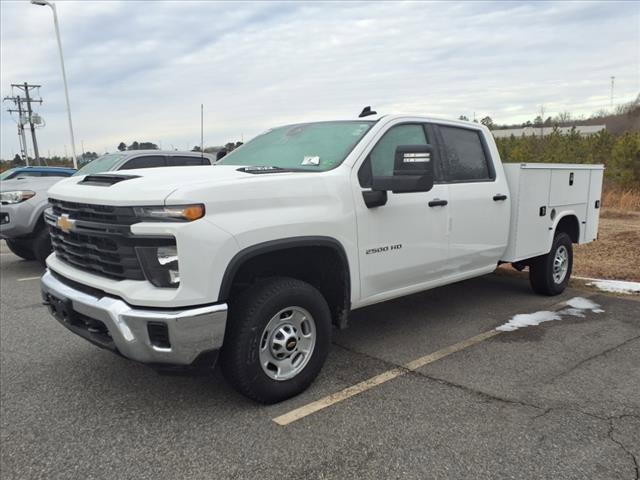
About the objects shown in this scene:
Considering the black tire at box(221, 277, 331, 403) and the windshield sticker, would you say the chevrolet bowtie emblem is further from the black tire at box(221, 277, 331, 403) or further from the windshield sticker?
the windshield sticker

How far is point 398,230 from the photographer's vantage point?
4148 millimetres

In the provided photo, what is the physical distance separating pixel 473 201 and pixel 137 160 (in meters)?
5.99

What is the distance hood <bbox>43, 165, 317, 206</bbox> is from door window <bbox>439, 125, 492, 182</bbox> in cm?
179

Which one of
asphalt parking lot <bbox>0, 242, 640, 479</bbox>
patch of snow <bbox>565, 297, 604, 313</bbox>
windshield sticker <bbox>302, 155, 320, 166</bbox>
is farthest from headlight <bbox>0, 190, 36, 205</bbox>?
patch of snow <bbox>565, 297, 604, 313</bbox>

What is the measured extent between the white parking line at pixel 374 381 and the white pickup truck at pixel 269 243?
168mm

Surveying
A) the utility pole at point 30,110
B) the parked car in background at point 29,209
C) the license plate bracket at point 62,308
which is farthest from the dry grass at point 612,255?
the utility pole at point 30,110

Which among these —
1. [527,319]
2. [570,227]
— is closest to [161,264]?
[527,319]

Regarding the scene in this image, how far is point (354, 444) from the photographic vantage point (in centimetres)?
301

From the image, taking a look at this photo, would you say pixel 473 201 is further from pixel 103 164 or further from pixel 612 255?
pixel 103 164

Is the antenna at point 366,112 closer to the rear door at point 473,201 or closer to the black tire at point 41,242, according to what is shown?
the rear door at point 473,201

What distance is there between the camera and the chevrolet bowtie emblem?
3.47 metres

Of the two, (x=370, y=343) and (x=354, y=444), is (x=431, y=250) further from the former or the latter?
(x=354, y=444)

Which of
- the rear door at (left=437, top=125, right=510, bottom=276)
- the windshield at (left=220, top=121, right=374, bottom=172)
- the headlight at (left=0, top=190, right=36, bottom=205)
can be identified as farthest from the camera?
the headlight at (left=0, top=190, right=36, bottom=205)

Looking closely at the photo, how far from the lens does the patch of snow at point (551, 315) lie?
518 centimetres
